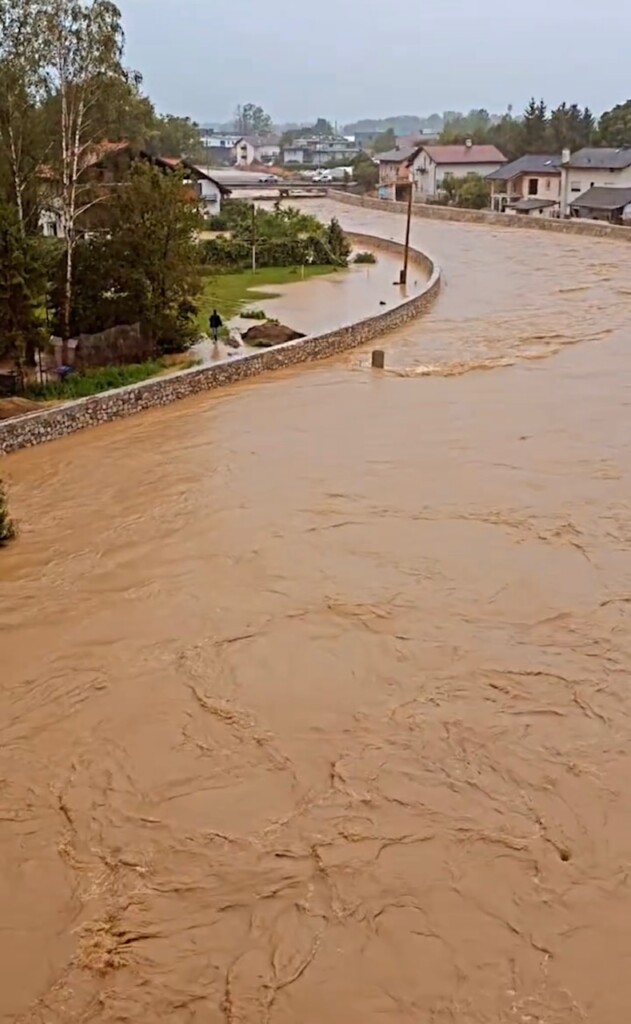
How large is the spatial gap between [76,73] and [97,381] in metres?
5.52

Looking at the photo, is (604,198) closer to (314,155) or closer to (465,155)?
(465,155)

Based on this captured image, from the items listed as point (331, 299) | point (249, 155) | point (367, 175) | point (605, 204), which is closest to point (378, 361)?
point (331, 299)

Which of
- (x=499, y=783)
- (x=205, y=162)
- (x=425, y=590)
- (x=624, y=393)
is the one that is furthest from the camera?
(x=205, y=162)

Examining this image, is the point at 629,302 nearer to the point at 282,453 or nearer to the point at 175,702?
the point at 282,453

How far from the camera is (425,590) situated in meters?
10.6

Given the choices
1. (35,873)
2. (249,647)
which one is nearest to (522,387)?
(249,647)

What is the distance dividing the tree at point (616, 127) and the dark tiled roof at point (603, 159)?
901 centimetres

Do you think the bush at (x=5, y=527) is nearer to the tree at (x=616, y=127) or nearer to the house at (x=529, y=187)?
the house at (x=529, y=187)

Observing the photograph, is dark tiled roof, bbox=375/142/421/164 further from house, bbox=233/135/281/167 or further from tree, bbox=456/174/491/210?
house, bbox=233/135/281/167

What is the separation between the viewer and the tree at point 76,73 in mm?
17219

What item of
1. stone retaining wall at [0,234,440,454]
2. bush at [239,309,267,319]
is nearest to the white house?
bush at [239,309,267,319]

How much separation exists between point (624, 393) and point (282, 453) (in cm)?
779

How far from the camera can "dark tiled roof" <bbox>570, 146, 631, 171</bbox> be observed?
52875 mm

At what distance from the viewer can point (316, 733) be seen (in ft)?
26.8
